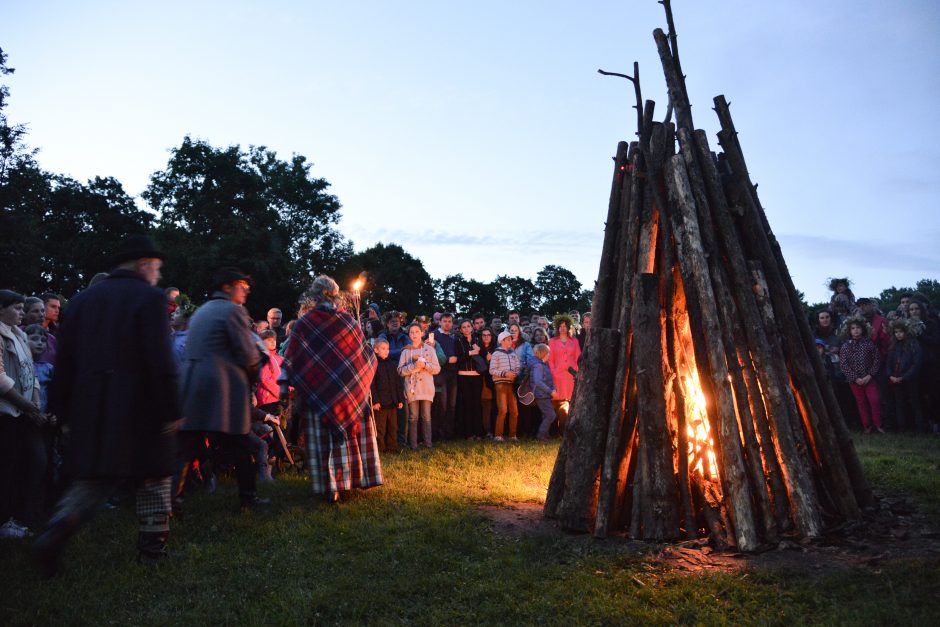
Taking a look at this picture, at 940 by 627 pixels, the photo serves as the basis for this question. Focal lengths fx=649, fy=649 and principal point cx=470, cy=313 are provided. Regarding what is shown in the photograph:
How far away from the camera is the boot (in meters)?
5.14

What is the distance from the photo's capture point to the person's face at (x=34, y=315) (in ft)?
23.8

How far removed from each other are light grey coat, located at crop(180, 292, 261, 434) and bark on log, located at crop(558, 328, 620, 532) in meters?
3.13

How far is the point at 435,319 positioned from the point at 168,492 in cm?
857

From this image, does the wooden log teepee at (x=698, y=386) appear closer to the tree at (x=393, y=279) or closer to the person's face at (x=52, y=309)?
the person's face at (x=52, y=309)

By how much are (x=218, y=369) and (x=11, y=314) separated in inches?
82.4

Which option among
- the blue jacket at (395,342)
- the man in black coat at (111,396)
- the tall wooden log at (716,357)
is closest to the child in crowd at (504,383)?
the blue jacket at (395,342)

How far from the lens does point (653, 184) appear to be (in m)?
6.46

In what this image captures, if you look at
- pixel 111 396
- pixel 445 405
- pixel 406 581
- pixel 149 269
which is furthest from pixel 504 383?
pixel 111 396

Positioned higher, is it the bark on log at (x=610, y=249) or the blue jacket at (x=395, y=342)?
the bark on log at (x=610, y=249)

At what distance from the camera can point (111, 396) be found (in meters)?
4.54

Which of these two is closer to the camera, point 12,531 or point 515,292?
point 12,531

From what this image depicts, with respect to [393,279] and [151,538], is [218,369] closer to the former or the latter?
[151,538]

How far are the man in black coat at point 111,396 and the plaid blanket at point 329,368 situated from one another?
89.3 inches

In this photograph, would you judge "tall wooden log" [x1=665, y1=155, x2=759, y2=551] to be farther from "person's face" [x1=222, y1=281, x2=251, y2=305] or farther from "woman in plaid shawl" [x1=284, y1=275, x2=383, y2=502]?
"person's face" [x1=222, y1=281, x2=251, y2=305]
